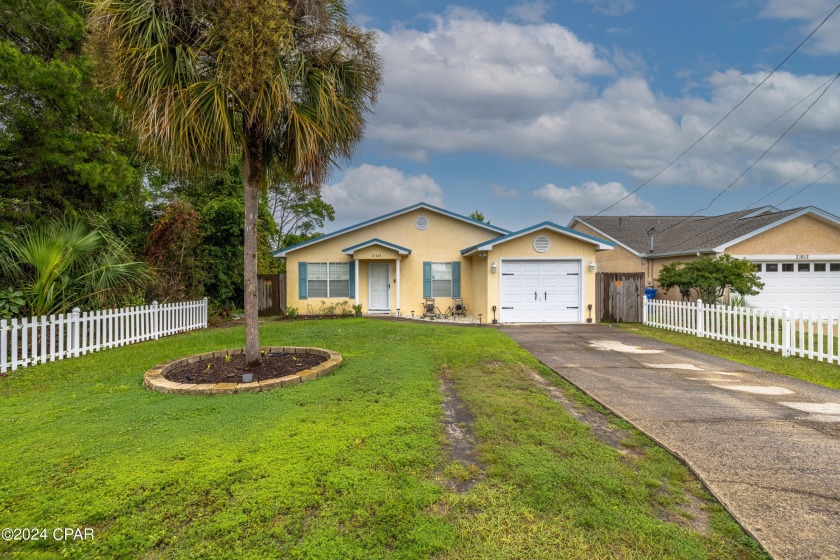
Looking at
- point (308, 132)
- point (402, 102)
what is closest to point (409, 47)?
point (402, 102)

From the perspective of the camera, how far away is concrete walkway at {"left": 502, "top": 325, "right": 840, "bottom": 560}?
249cm

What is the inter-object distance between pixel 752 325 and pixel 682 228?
39.7ft

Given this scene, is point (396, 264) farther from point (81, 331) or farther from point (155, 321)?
point (81, 331)

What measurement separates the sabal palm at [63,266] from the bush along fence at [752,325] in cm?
1351

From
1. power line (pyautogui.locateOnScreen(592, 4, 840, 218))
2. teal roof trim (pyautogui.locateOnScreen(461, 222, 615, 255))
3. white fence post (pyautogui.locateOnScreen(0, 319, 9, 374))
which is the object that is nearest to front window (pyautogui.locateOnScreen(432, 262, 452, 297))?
teal roof trim (pyautogui.locateOnScreen(461, 222, 615, 255))

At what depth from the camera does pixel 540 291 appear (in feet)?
47.4

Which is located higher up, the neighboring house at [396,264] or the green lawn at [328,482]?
the neighboring house at [396,264]

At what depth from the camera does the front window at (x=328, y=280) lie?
644 inches

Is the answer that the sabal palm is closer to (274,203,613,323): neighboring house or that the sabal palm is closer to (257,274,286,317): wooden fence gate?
(257,274,286,317): wooden fence gate

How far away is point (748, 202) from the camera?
76.5 ft

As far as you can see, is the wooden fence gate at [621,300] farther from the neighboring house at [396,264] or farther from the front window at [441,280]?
the front window at [441,280]

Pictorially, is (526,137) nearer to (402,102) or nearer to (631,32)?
(631,32)

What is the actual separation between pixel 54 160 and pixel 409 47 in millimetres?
10762

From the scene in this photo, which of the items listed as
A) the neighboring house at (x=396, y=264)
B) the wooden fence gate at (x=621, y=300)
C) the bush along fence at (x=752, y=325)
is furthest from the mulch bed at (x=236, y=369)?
the wooden fence gate at (x=621, y=300)
